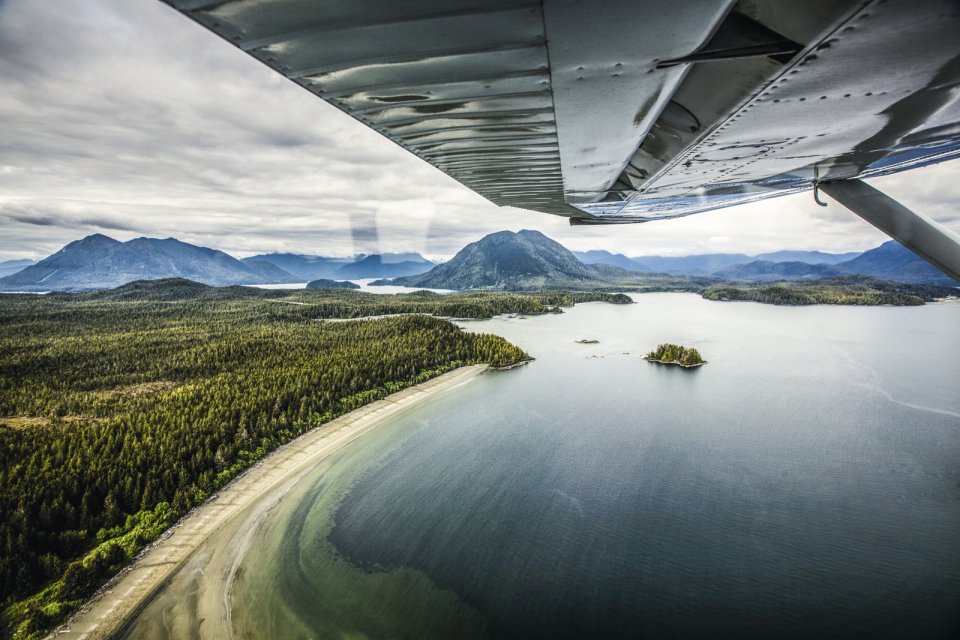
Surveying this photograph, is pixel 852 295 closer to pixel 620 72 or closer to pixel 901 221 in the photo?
pixel 901 221

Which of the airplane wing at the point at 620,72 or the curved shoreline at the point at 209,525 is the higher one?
the airplane wing at the point at 620,72

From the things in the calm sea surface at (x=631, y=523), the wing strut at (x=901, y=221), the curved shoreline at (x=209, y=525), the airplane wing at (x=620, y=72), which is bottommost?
the calm sea surface at (x=631, y=523)

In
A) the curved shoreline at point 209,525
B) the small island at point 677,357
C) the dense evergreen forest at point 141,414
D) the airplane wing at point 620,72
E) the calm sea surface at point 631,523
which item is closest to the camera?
the airplane wing at point 620,72

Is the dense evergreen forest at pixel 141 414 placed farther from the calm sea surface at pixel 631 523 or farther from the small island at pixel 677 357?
the small island at pixel 677 357

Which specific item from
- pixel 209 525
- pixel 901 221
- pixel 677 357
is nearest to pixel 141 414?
pixel 209 525

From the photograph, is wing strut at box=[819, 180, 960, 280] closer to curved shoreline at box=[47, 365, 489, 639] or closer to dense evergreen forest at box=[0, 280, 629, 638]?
curved shoreline at box=[47, 365, 489, 639]

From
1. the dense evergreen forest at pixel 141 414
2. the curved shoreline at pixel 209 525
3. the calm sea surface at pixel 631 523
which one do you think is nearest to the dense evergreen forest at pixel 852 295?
the calm sea surface at pixel 631 523

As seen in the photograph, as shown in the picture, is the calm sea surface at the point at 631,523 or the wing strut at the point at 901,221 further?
the calm sea surface at the point at 631,523

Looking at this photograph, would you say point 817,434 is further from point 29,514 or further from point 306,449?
point 29,514
